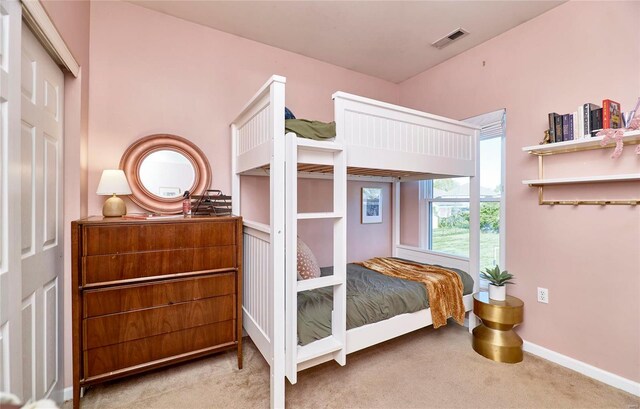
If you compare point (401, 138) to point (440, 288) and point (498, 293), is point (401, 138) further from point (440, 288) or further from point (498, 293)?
point (498, 293)

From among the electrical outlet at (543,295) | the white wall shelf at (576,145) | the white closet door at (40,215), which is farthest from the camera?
the electrical outlet at (543,295)

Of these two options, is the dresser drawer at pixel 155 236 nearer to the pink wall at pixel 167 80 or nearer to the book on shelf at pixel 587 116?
the pink wall at pixel 167 80

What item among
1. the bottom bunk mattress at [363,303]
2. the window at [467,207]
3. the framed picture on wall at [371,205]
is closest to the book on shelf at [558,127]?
the window at [467,207]

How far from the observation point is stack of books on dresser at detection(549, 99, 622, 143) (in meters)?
1.83

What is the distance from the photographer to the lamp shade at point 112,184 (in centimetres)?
187

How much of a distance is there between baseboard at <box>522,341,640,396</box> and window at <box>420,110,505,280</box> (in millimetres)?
732

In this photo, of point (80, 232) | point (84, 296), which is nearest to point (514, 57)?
point (80, 232)

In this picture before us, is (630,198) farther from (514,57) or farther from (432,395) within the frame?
(432,395)

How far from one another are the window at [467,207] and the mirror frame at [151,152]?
2420 millimetres

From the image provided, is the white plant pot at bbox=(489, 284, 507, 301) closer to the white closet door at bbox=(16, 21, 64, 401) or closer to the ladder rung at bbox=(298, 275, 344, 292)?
the ladder rung at bbox=(298, 275, 344, 292)

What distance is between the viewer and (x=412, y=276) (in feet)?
8.12

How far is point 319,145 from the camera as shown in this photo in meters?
1.65

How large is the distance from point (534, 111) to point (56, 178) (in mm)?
3460

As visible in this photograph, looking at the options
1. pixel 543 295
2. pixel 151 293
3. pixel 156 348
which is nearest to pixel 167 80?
pixel 151 293
